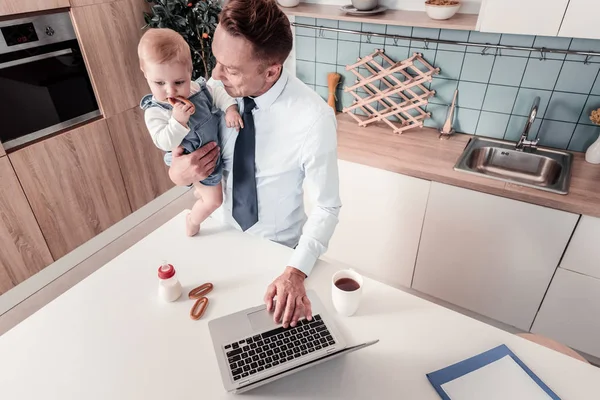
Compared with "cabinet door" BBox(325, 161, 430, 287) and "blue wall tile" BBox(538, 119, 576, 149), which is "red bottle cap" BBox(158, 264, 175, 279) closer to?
"cabinet door" BBox(325, 161, 430, 287)

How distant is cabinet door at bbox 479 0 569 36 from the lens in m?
1.56

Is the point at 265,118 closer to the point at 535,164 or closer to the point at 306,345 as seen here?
the point at 306,345

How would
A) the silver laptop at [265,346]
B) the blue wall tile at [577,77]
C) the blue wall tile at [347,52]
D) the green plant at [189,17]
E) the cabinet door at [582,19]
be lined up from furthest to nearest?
the green plant at [189,17] < the blue wall tile at [347,52] < the blue wall tile at [577,77] < the cabinet door at [582,19] < the silver laptop at [265,346]

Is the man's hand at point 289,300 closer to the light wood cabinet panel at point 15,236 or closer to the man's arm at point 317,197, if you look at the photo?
the man's arm at point 317,197

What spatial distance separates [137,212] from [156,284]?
1.93 meters

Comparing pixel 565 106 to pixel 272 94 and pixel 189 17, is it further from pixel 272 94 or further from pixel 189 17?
pixel 189 17

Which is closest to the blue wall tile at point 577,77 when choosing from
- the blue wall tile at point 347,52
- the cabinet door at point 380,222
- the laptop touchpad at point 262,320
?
the cabinet door at point 380,222

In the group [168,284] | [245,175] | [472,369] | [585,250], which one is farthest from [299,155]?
[585,250]

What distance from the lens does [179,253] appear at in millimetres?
1298

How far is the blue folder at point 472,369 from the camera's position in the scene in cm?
90

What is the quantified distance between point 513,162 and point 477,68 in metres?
0.55

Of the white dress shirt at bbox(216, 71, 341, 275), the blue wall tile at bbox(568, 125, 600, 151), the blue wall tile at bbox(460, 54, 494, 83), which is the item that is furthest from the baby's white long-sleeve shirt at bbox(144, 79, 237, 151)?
the blue wall tile at bbox(568, 125, 600, 151)

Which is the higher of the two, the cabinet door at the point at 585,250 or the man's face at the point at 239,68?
the man's face at the point at 239,68

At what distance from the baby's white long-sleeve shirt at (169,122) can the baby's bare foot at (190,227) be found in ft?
0.84
